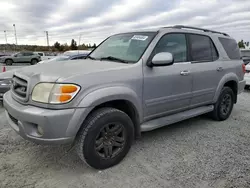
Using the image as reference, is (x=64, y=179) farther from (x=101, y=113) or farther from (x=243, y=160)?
(x=243, y=160)

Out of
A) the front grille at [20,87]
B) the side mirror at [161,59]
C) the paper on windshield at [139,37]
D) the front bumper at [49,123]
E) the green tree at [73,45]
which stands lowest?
the front bumper at [49,123]

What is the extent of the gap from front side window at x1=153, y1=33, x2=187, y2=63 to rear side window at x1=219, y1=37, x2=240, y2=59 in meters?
1.30

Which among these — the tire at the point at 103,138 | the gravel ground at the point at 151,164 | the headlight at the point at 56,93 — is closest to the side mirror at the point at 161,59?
the tire at the point at 103,138

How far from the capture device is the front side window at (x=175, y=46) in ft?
11.0

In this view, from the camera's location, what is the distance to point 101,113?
8.61ft

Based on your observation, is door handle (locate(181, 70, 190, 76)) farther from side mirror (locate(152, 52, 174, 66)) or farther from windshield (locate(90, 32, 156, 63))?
windshield (locate(90, 32, 156, 63))

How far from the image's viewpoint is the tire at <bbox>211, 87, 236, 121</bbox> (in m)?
4.50

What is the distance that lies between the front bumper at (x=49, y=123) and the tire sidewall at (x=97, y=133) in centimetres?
20

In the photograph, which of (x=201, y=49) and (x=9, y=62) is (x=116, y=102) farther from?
(x=9, y=62)

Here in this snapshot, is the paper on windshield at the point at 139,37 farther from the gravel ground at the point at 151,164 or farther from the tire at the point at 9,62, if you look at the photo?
the tire at the point at 9,62

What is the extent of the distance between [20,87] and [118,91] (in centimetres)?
126

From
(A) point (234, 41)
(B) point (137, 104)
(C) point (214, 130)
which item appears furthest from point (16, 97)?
(A) point (234, 41)

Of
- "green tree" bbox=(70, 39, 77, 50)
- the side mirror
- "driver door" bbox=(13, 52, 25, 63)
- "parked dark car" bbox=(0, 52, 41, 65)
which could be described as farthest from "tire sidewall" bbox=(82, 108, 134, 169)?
"green tree" bbox=(70, 39, 77, 50)

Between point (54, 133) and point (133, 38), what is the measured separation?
1972 millimetres
